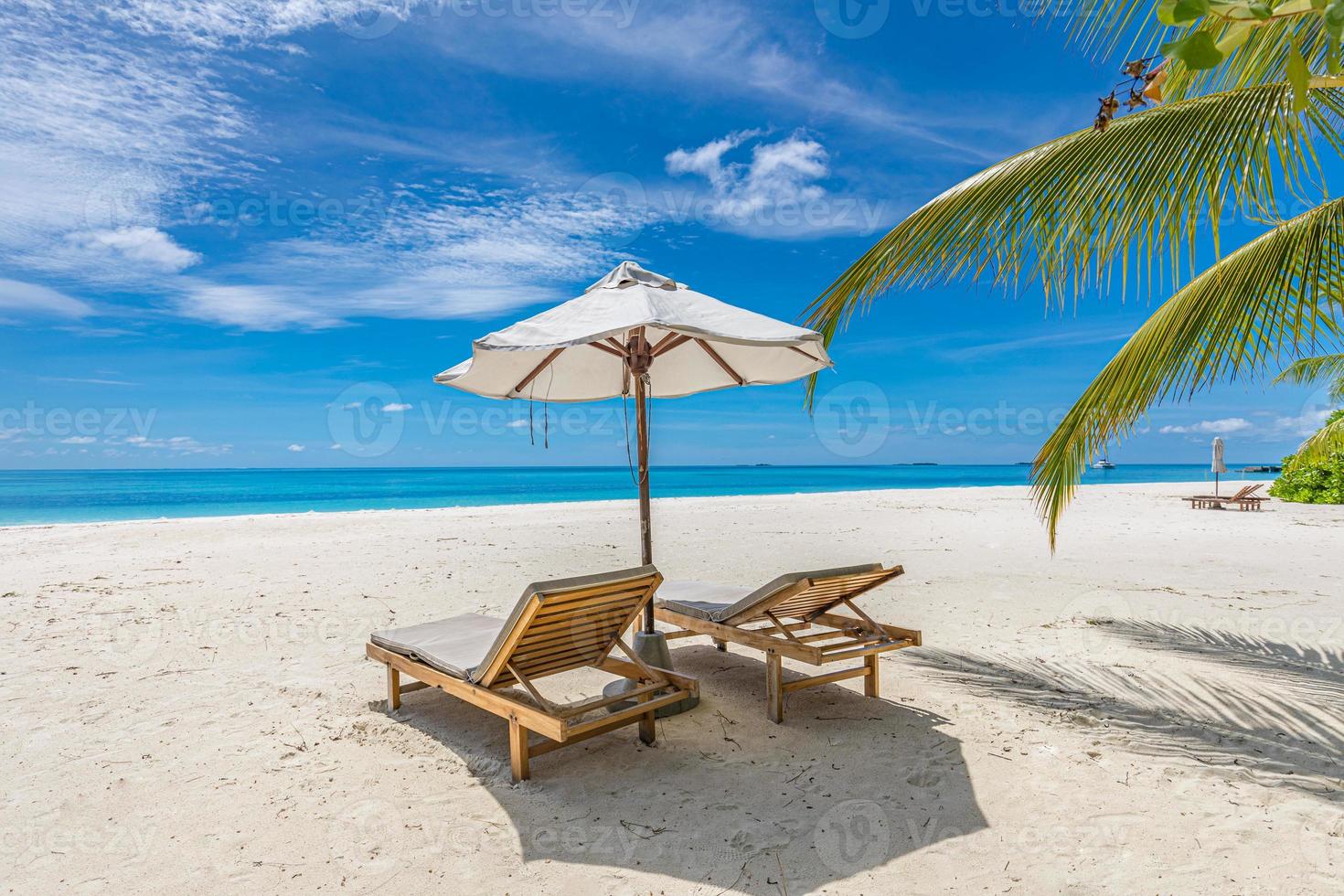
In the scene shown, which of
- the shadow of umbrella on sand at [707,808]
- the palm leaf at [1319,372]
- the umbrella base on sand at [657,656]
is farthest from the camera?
the palm leaf at [1319,372]

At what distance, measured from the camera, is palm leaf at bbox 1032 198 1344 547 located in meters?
3.01

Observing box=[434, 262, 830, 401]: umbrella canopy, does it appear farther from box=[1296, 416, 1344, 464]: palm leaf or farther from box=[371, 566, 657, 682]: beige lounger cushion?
box=[1296, 416, 1344, 464]: palm leaf

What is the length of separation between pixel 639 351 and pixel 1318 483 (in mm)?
19834

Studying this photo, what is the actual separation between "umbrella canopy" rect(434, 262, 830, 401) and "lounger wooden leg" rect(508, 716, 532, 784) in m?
1.73

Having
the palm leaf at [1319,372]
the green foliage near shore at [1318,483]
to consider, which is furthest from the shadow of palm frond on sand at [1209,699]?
the green foliage near shore at [1318,483]

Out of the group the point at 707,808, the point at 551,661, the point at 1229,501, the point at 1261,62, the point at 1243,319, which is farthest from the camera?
the point at 1229,501

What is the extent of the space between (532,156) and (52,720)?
11872 mm

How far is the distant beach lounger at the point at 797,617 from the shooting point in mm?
3754

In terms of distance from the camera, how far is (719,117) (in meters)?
17.2

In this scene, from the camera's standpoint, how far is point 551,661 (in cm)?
346

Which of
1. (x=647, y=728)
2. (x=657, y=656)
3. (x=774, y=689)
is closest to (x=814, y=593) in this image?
(x=774, y=689)

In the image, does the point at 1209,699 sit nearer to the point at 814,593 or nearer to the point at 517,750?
the point at 814,593

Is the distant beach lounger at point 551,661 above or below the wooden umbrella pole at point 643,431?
below

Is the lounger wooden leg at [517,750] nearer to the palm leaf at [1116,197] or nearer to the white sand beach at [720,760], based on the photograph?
the white sand beach at [720,760]
